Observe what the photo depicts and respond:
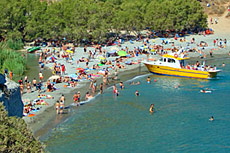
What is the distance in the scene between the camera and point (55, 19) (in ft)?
231

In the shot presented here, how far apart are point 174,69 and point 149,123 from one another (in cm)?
1742

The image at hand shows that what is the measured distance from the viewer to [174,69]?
160ft

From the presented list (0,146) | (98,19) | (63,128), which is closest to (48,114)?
(63,128)

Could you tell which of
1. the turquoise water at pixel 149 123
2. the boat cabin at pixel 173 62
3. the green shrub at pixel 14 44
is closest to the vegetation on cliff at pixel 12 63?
the turquoise water at pixel 149 123

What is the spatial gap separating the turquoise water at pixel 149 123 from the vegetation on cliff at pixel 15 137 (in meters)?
12.8

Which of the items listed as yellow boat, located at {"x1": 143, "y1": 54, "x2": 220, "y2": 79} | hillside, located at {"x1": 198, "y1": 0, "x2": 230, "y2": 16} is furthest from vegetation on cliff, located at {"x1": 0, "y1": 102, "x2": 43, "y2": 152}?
hillside, located at {"x1": 198, "y1": 0, "x2": 230, "y2": 16}

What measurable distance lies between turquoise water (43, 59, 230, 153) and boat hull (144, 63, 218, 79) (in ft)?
9.16

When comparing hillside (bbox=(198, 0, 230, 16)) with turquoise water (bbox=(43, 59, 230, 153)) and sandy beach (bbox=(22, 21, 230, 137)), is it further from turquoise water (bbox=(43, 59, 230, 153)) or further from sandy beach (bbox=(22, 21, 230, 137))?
turquoise water (bbox=(43, 59, 230, 153))

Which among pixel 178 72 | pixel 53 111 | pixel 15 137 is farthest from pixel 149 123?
pixel 15 137

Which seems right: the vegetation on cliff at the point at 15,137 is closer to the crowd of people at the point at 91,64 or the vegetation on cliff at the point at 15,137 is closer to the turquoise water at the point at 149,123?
the turquoise water at the point at 149,123

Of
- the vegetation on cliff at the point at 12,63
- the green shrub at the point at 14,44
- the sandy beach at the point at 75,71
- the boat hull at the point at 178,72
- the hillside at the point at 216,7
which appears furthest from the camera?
the hillside at the point at 216,7

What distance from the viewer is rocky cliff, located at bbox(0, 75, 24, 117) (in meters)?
16.6

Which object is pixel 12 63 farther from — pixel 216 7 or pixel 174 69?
pixel 216 7

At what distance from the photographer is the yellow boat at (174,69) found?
154ft
